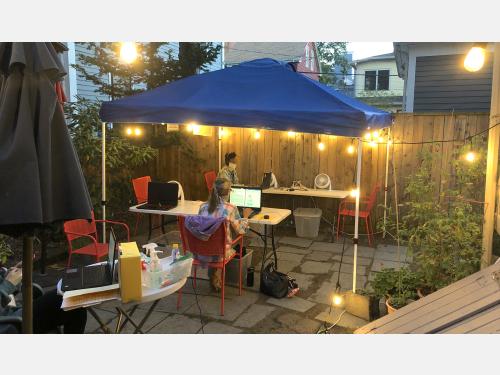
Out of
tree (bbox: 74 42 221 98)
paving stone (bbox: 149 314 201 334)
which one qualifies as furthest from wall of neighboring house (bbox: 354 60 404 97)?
paving stone (bbox: 149 314 201 334)

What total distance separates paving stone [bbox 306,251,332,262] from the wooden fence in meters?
1.58

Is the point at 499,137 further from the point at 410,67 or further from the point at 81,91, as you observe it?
the point at 81,91

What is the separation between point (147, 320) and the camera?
13.8 feet

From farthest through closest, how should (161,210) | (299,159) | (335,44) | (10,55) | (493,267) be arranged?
1. (335,44)
2. (299,159)
3. (161,210)
4. (493,267)
5. (10,55)

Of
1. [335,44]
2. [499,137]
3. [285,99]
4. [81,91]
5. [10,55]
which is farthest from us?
[335,44]

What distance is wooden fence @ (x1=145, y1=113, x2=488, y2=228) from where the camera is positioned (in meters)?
7.12

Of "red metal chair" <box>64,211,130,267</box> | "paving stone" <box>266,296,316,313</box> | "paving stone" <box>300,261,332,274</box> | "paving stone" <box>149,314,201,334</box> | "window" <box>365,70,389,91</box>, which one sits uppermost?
"window" <box>365,70,389,91</box>

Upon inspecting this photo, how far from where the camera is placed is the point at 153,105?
5383mm

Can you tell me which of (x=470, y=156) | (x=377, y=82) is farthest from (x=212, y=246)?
(x=377, y=82)

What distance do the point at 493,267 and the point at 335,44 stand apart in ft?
80.7

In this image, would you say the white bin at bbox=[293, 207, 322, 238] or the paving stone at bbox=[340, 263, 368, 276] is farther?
the white bin at bbox=[293, 207, 322, 238]

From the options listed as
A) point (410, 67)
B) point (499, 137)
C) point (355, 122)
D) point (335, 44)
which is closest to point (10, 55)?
point (355, 122)

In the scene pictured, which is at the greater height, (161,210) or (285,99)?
(285,99)

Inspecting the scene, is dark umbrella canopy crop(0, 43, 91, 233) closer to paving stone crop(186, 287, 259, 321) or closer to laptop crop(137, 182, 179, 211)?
paving stone crop(186, 287, 259, 321)
